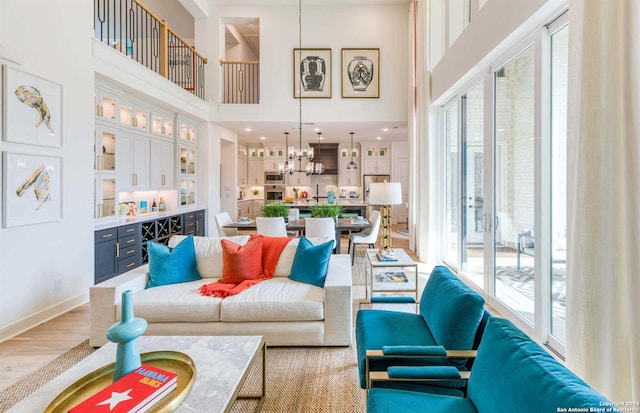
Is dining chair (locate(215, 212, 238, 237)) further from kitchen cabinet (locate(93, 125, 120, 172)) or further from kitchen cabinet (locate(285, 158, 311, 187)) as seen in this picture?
kitchen cabinet (locate(285, 158, 311, 187))

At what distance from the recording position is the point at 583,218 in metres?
1.65

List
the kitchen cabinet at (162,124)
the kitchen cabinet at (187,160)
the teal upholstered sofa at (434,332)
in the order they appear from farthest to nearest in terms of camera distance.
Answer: the kitchen cabinet at (187,160)
the kitchen cabinet at (162,124)
the teal upholstered sofa at (434,332)

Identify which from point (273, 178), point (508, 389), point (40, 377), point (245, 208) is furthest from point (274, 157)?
point (508, 389)

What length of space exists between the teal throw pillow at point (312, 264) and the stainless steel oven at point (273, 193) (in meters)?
7.71

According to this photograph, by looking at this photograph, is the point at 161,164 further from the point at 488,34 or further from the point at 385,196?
the point at 488,34

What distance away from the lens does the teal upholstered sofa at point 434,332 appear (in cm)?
156

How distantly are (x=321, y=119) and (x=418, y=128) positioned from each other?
221cm

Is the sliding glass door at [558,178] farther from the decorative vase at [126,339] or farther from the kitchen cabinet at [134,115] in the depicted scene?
the kitchen cabinet at [134,115]

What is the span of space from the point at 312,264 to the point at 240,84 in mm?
6180

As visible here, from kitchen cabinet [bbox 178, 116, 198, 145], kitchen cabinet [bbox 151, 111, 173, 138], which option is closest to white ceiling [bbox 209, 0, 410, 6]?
kitchen cabinet [bbox 178, 116, 198, 145]

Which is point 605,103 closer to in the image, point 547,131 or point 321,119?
point 547,131

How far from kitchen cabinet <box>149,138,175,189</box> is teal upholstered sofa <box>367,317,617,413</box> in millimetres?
5353

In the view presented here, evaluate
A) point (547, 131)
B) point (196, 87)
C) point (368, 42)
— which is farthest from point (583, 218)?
point (196, 87)

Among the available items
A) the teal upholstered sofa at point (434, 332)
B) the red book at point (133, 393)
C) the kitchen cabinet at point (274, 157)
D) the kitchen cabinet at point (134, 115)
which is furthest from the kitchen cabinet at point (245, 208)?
the red book at point (133, 393)
